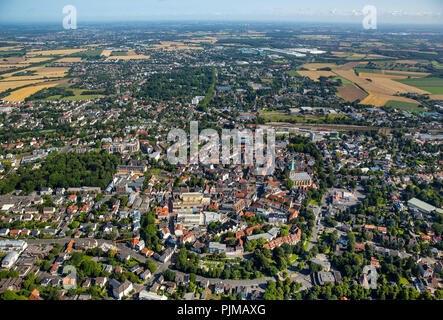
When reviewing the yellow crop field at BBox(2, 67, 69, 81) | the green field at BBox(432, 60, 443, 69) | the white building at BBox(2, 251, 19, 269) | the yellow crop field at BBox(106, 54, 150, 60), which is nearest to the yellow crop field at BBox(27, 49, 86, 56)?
the yellow crop field at BBox(106, 54, 150, 60)

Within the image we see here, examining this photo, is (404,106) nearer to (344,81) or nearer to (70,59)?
(344,81)

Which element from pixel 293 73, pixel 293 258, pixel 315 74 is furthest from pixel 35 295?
pixel 315 74

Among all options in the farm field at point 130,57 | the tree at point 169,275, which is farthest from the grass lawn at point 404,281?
the farm field at point 130,57

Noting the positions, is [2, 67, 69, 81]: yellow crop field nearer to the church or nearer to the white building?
the white building

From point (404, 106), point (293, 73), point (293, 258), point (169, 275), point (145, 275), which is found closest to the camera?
point (169, 275)
